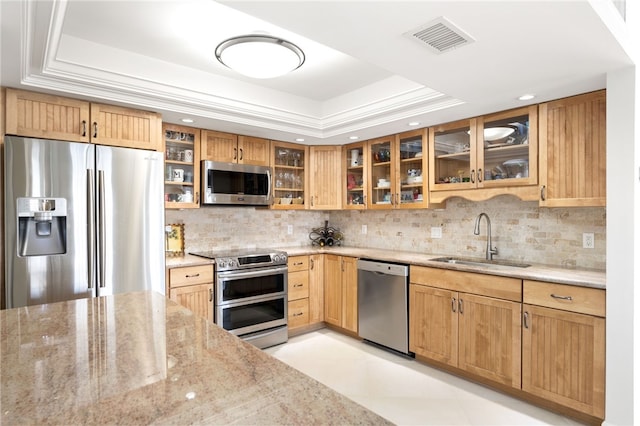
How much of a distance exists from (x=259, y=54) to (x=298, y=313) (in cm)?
269

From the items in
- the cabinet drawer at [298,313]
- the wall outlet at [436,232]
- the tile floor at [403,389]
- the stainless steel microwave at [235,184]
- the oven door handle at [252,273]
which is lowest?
the tile floor at [403,389]

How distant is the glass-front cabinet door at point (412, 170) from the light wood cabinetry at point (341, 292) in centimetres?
84

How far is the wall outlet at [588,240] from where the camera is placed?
8.95ft

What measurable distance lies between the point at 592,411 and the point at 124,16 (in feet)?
12.3

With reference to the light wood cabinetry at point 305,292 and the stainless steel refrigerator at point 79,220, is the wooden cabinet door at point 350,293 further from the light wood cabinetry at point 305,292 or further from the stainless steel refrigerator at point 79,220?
the stainless steel refrigerator at point 79,220

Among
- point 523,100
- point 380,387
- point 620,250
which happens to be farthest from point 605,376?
point 523,100

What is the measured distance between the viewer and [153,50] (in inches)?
106

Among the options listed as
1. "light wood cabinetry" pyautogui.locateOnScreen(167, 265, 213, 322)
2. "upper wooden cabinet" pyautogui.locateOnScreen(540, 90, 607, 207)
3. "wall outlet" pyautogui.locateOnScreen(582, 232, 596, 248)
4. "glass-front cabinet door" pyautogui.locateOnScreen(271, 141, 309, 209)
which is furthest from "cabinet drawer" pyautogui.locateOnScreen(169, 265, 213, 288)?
"wall outlet" pyautogui.locateOnScreen(582, 232, 596, 248)

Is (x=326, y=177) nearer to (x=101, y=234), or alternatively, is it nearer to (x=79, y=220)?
(x=101, y=234)

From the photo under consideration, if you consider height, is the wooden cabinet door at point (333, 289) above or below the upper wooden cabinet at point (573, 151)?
below

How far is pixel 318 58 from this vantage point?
279 cm

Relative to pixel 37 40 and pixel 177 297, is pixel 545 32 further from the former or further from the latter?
pixel 177 297

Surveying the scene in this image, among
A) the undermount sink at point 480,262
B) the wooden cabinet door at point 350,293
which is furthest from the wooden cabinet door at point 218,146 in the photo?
the undermount sink at point 480,262

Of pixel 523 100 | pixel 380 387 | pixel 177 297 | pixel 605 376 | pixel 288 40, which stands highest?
pixel 288 40
